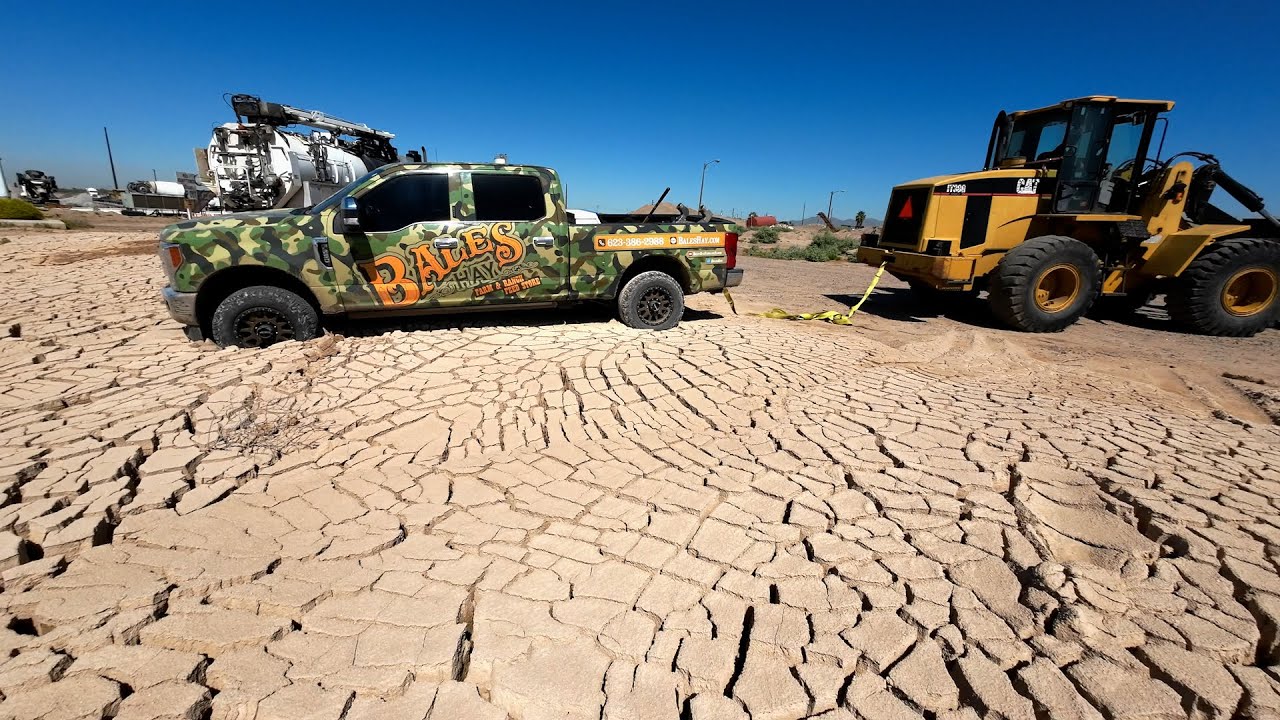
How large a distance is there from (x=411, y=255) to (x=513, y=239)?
1.02 meters

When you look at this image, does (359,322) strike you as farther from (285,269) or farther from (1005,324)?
(1005,324)

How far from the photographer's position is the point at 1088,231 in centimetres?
779

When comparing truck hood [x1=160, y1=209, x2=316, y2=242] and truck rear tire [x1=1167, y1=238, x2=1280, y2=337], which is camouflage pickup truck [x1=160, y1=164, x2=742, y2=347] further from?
truck rear tire [x1=1167, y1=238, x2=1280, y2=337]

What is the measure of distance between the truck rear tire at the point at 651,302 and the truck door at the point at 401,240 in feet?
6.50

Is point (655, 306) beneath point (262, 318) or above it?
above

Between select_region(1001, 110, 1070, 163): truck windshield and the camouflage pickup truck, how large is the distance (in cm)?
563

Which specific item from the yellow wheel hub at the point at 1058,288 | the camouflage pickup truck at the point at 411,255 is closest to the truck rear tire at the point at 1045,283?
the yellow wheel hub at the point at 1058,288

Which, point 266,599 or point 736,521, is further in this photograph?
point 736,521

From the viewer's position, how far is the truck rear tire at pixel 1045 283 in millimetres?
7203

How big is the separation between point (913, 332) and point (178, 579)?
26.0 feet

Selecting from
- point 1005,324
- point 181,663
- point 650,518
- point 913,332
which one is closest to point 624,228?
point 650,518

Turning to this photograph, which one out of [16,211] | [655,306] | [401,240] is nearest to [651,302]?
[655,306]

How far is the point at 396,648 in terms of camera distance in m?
2.09

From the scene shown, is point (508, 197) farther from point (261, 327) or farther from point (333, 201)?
point (261, 327)
